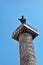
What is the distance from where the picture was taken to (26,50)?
45.2 ft

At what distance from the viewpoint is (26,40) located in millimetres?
14516

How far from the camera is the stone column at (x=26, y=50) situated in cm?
1314

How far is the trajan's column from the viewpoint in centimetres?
1324

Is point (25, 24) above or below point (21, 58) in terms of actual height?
above

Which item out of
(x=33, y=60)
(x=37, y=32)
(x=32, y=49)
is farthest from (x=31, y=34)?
(x=33, y=60)

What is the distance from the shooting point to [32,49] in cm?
1404

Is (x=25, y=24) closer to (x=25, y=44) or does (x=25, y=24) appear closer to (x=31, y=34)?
(x=31, y=34)

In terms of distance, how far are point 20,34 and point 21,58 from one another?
2.47 meters

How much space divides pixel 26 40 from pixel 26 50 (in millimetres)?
998

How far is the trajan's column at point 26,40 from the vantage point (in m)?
13.2

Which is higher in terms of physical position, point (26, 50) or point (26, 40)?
point (26, 40)

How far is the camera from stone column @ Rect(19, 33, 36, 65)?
43.1 ft

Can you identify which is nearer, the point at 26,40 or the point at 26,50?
the point at 26,50

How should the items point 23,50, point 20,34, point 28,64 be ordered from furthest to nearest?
point 20,34 → point 23,50 → point 28,64
